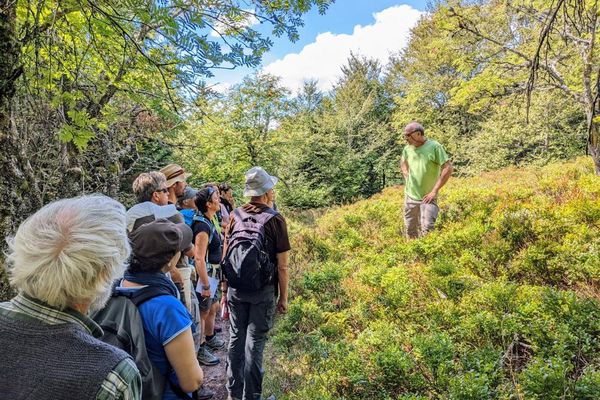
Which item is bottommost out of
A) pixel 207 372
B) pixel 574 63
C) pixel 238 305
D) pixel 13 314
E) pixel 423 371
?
pixel 207 372

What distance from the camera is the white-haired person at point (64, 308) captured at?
1.06 metres

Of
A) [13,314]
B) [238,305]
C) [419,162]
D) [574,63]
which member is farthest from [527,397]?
[574,63]

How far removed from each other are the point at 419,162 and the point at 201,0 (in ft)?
13.9

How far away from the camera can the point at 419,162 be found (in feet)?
17.8

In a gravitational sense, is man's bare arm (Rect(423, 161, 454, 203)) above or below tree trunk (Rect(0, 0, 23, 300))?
below

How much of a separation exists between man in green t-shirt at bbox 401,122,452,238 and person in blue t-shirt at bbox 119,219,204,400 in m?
4.32

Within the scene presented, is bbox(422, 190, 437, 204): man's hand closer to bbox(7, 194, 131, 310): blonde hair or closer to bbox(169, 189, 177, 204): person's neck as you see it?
bbox(169, 189, 177, 204): person's neck

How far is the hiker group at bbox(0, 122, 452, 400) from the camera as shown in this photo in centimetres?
109

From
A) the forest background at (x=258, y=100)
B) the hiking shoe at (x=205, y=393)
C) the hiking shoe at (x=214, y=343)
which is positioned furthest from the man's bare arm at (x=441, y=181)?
the hiking shoe at (x=205, y=393)

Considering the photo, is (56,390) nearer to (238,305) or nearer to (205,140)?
(238,305)

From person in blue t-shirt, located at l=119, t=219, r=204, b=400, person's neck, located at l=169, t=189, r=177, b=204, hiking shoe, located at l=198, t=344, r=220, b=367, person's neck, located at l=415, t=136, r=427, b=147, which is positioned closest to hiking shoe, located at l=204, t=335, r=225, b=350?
hiking shoe, located at l=198, t=344, r=220, b=367

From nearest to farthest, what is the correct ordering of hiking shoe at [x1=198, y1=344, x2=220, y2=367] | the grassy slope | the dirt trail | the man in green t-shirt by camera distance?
1. the grassy slope
2. the dirt trail
3. hiking shoe at [x1=198, y1=344, x2=220, y2=367]
4. the man in green t-shirt

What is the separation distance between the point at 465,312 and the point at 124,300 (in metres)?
3.32

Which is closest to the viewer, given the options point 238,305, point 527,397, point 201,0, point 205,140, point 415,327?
point 201,0
